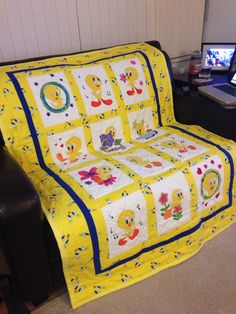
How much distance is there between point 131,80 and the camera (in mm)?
1778

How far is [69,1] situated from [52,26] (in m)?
0.19

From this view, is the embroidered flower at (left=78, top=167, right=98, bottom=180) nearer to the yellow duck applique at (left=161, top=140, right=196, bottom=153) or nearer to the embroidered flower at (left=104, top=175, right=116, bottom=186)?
the embroidered flower at (left=104, top=175, right=116, bottom=186)

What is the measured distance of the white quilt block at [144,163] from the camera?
1442 millimetres

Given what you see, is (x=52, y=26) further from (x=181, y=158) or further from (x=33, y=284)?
(x=33, y=284)

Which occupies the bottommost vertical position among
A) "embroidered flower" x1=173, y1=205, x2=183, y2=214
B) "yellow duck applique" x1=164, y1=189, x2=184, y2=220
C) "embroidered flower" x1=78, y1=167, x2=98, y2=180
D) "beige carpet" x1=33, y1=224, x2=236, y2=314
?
"beige carpet" x1=33, y1=224, x2=236, y2=314

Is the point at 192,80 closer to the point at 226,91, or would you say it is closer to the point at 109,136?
the point at 226,91

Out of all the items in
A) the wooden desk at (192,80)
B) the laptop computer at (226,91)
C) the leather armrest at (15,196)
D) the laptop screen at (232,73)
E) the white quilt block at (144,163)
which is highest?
the laptop screen at (232,73)

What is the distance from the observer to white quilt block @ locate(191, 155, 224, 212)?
151 centimetres

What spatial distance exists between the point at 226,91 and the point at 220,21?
0.92m

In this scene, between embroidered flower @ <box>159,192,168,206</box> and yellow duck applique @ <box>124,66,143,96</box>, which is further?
yellow duck applique @ <box>124,66,143,96</box>

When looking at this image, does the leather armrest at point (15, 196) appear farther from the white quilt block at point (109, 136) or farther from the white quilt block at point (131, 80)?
the white quilt block at point (131, 80)

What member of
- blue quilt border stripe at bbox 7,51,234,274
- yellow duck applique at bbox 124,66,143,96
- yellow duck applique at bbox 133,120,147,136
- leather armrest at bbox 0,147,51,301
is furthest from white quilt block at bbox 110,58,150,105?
leather armrest at bbox 0,147,51,301

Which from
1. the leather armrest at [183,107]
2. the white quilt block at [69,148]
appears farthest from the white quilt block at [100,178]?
the leather armrest at [183,107]

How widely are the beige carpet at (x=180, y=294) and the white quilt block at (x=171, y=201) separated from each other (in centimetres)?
24
